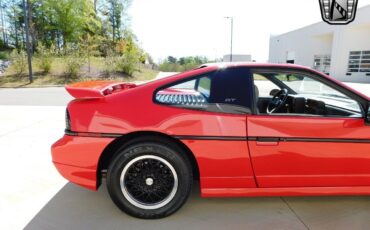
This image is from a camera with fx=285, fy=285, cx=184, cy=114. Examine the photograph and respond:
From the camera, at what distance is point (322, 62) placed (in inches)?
1248

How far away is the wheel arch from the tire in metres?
0.05

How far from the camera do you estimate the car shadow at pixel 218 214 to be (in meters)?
2.54

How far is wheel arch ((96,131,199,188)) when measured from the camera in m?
2.55

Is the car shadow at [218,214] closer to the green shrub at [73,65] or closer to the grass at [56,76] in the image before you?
the grass at [56,76]

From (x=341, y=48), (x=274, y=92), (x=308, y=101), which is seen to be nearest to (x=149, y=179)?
(x=308, y=101)

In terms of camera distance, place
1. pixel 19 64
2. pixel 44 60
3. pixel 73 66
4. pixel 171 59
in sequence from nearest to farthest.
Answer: pixel 19 64
pixel 73 66
pixel 44 60
pixel 171 59

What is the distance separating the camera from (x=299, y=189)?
8.70ft

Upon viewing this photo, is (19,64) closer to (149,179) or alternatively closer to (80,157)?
(80,157)

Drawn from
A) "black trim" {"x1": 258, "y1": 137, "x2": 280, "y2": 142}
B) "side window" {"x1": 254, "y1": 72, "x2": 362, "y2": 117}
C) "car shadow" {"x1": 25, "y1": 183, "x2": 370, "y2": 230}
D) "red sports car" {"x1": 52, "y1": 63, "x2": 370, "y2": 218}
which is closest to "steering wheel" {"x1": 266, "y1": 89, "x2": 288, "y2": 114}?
"side window" {"x1": 254, "y1": 72, "x2": 362, "y2": 117}

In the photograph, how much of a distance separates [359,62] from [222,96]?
27880 millimetres

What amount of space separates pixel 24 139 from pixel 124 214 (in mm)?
3279

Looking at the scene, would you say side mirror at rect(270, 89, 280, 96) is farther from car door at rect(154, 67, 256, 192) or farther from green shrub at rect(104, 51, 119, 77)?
green shrub at rect(104, 51, 119, 77)

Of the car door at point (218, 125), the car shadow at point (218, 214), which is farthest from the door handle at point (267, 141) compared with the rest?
the car shadow at point (218, 214)

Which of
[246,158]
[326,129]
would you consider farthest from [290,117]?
[246,158]
